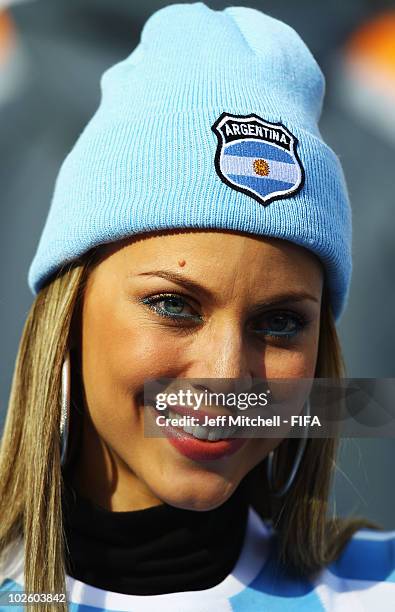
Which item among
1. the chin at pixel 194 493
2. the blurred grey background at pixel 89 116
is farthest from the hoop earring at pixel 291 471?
the blurred grey background at pixel 89 116

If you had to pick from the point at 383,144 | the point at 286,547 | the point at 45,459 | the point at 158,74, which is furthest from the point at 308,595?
the point at 383,144

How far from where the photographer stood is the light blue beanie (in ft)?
4.88

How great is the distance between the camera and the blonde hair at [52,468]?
156 cm

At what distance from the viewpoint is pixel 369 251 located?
2.99m

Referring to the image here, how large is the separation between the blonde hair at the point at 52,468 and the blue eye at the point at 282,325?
0.23 metres

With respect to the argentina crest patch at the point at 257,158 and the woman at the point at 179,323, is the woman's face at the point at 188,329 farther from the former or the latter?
the argentina crest patch at the point at 257,158

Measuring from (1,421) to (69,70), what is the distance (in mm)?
1628

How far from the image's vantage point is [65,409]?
63.2 inches

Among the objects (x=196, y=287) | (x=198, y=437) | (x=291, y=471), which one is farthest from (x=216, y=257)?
(x=291, y=471)

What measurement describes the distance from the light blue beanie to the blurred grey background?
4.07 ft

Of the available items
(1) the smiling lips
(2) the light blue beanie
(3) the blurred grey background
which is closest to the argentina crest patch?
(2) the light blue beanie

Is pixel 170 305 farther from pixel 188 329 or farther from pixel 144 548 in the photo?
pixel 144 548

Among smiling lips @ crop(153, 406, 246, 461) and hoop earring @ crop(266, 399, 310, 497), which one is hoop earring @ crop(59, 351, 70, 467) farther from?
hoop earring @ crop(266, 399, 310, 497)

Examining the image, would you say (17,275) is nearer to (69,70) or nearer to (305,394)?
(69,70)
